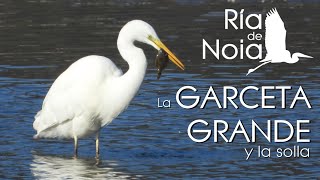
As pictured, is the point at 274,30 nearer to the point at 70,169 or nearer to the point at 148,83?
the point at 148,83

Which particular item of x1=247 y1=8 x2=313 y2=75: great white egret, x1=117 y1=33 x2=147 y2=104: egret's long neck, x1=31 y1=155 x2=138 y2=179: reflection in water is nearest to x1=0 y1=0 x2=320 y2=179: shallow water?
x1=31 y1=155 x2=138 y2=179: reflection in water

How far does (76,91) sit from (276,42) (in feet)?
11.9

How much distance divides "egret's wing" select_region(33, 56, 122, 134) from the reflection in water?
20.1 inches

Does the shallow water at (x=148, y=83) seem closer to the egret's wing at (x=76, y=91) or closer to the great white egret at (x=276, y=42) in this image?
the great white egret at (x=276, y=42)

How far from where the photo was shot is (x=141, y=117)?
15586 mm

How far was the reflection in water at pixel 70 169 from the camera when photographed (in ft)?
41.9

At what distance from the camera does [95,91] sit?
13.3 m

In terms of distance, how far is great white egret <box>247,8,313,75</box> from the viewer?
14.9 metres

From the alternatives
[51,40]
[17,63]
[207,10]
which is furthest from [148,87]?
[207,10]

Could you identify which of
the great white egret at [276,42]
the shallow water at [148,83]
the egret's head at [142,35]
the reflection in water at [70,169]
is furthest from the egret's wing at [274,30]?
the reflection in water at [70,169]

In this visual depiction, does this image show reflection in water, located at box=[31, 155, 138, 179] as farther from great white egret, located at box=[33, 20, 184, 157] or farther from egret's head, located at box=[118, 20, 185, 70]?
egret's head, located at box=[118, 20, 185, 70]

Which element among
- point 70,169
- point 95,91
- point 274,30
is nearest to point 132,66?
point 95,91

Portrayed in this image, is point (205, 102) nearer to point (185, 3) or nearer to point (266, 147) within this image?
point (266, 147)

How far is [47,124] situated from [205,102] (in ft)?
9.76
